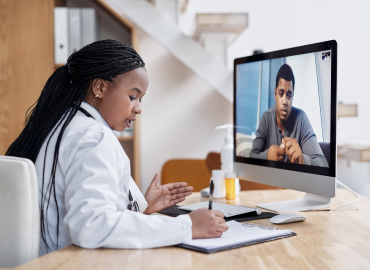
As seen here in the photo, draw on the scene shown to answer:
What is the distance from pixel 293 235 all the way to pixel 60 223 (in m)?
0.58

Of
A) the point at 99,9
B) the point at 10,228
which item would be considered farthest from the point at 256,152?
the point at 99,9

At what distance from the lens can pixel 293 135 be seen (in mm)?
1215

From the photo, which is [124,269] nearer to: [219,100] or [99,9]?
[219,100]

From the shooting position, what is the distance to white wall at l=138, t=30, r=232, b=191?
2.75 m

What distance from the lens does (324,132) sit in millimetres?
1114

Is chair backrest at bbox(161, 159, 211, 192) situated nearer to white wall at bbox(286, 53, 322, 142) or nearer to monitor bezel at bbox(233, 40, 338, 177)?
monitor bezel at bbox(233, 40, 338, 177)

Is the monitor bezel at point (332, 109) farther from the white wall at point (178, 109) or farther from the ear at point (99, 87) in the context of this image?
the white wall at point (178, 109)

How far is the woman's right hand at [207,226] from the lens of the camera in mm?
849

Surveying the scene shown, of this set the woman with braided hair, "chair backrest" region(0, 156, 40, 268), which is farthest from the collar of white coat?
"chair backrest" region(0, 156, 40, 268)

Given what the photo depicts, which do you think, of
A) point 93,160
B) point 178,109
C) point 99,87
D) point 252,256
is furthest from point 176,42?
point 252,256

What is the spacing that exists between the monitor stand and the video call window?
0.16 meters

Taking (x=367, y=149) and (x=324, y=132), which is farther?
(x=367, y=149)

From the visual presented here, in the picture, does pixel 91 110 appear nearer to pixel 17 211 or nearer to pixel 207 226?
pixel 17 211

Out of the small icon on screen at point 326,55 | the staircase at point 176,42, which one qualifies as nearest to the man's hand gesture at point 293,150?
the small icon on screen at point 326,55
